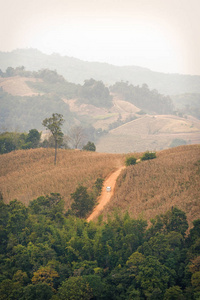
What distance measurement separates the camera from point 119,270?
16359mm

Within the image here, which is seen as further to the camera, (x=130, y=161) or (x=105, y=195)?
(x=130, y=161)

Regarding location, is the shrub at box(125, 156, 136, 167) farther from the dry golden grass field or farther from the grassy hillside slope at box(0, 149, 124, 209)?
the grassy hillside slope at box(0, 149, 124, 209)

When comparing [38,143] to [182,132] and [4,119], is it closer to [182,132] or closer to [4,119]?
[182,132]

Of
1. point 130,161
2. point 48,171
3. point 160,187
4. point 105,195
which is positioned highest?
point 130,161

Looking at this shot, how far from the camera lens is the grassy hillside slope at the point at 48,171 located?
3572 cm

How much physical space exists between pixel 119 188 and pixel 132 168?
3446mm

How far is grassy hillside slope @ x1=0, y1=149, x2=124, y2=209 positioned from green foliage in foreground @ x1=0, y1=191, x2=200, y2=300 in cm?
1081

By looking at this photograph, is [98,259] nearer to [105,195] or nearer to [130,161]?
[105,195]

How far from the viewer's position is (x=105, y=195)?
31.4 m

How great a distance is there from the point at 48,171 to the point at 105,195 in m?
12.9

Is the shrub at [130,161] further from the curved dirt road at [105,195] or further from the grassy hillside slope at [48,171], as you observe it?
the grassy hillside slope at [48,171]

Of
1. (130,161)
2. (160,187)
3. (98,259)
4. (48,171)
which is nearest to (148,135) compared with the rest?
(48,171)

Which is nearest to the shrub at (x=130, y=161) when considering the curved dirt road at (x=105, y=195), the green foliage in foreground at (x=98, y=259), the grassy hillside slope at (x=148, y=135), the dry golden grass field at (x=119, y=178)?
the curved dirt road at (x=105, y=195)

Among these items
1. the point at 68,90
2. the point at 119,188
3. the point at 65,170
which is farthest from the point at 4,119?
the point at 119,188
